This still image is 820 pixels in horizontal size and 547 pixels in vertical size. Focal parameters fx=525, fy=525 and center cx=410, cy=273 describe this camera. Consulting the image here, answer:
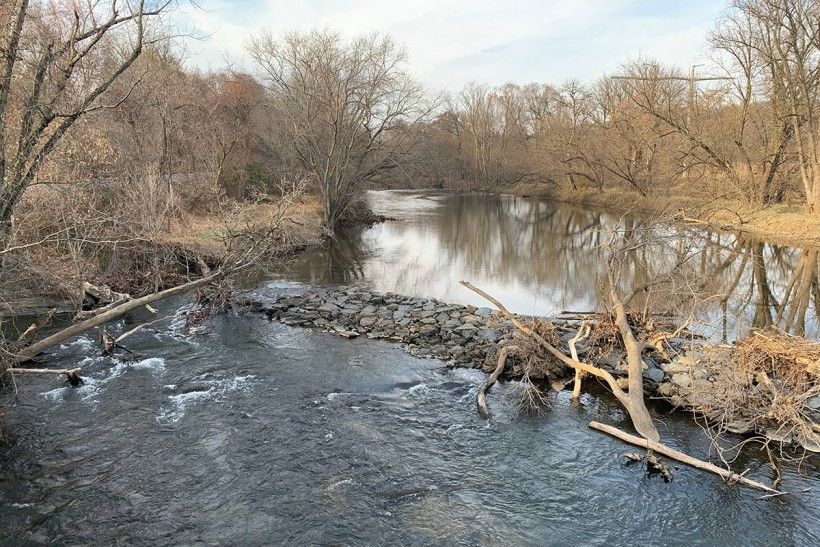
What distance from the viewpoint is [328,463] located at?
6934mm

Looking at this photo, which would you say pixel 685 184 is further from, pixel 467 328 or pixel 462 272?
pixel 467 328

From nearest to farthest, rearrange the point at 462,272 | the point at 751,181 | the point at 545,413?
the point at 545,413, the point at 462,272, the point at 751,181

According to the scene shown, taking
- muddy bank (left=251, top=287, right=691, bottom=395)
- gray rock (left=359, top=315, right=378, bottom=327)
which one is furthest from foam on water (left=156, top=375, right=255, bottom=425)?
gray rock (left=359, top=315, right=378, bottom=327)

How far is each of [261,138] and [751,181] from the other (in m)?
26.3

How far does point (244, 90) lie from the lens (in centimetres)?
2967

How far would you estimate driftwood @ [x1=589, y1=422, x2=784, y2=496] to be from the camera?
21.2ft

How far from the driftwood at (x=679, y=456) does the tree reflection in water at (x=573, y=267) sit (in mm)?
3157

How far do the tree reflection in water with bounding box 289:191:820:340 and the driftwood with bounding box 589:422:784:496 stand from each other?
3157 millimetres

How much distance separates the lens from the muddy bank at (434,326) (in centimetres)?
973

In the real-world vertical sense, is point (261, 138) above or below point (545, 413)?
above

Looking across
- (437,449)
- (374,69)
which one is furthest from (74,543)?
(374,69)

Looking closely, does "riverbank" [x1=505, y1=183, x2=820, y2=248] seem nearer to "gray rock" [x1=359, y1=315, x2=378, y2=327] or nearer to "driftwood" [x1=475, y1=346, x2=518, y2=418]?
"driftwood" [x1=475, y1=346, x2=518, y2=418]

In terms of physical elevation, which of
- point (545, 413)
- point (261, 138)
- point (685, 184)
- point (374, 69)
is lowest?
point (545, 413)

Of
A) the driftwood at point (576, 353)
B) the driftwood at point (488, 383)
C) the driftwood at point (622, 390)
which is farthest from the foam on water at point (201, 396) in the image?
the driftwood at point (576, 353)
